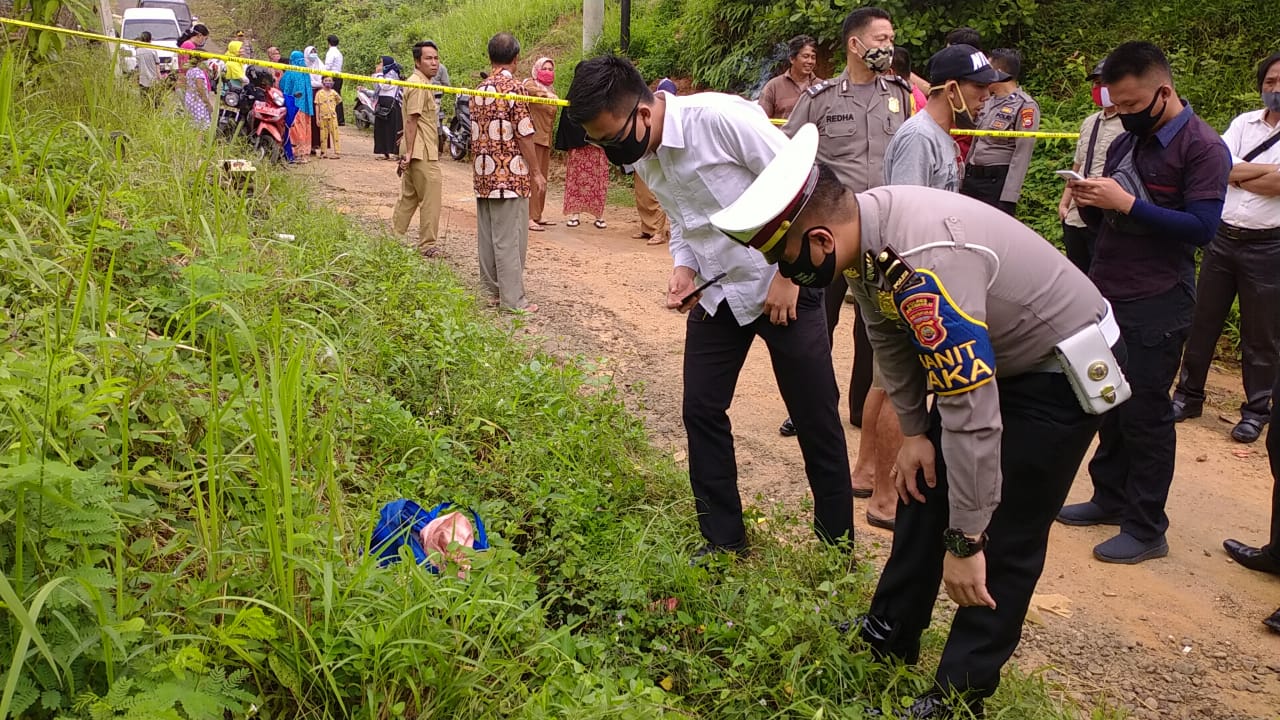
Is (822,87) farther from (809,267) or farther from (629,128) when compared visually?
(809,267)

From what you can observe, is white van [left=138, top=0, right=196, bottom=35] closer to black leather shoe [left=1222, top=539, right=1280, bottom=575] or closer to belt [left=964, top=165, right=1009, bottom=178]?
belt [left=964, top=165, right=1009, bottom=178]

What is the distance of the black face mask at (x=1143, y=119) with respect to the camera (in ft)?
11.7

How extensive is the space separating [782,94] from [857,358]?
372cm

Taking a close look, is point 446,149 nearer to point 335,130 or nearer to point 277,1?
point 335,130

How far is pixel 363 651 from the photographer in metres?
2.17

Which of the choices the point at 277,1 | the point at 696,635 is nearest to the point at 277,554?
the point at 696,635

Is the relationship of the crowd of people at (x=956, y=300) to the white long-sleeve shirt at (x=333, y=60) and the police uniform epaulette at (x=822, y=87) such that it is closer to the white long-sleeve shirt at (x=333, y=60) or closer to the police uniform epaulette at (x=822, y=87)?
the police uniform epaulette at (x=822, y=87)

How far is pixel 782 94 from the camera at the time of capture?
7.80m

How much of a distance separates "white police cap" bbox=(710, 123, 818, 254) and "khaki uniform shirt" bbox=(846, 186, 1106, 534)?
172 mm

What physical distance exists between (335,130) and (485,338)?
457 inches

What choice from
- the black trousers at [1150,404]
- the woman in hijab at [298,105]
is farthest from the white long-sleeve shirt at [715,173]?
the woman in hijab at [298,105]

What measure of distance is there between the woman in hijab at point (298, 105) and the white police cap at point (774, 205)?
1325 cm

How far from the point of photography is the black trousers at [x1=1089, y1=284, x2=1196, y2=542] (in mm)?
3711

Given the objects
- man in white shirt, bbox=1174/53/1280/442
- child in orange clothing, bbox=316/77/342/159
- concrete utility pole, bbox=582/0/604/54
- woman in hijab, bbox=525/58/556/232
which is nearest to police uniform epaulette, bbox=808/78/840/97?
man in white shirt, bbox=1174/53/1280/442
